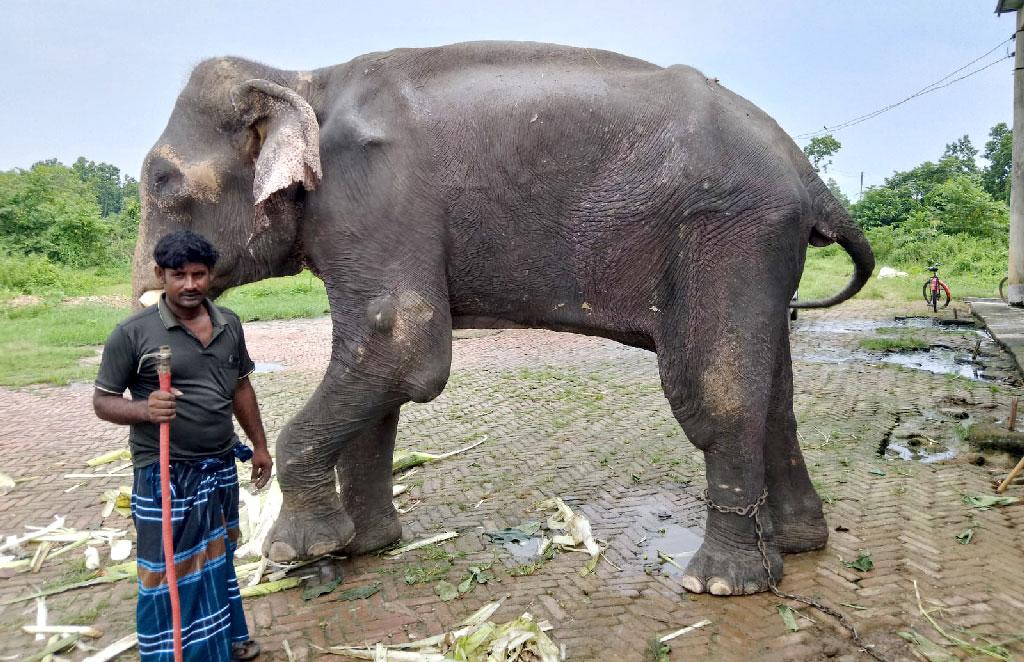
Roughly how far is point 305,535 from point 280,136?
72.7 inches

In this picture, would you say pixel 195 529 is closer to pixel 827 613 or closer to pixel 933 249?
pixel 827 613

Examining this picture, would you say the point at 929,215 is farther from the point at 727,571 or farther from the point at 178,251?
the point at 178,251

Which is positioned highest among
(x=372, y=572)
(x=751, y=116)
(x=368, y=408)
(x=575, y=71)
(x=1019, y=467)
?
(x=575, y=71)

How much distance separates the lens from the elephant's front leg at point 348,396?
331cm

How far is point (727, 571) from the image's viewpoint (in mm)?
3436

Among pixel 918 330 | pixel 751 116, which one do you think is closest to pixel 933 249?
pixel 918 330

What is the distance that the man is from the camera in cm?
256

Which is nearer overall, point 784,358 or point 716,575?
point 716,575

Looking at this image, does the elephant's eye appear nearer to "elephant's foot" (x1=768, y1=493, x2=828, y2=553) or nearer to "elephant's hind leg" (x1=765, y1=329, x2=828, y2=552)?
"elephant's hind leg" (x1=765, y1=329, x2=828, y2=552)

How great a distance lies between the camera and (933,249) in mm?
24656

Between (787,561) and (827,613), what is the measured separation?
0.59 meters

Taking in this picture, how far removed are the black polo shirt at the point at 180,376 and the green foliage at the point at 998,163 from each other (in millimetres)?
40779

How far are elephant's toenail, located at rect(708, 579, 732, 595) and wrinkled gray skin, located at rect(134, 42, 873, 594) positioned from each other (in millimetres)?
13

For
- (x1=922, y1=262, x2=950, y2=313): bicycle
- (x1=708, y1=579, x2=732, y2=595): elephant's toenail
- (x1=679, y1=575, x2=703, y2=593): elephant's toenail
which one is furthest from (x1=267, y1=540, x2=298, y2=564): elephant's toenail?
(x1=922, y1=262, x2=950, y2=313): bicycle
